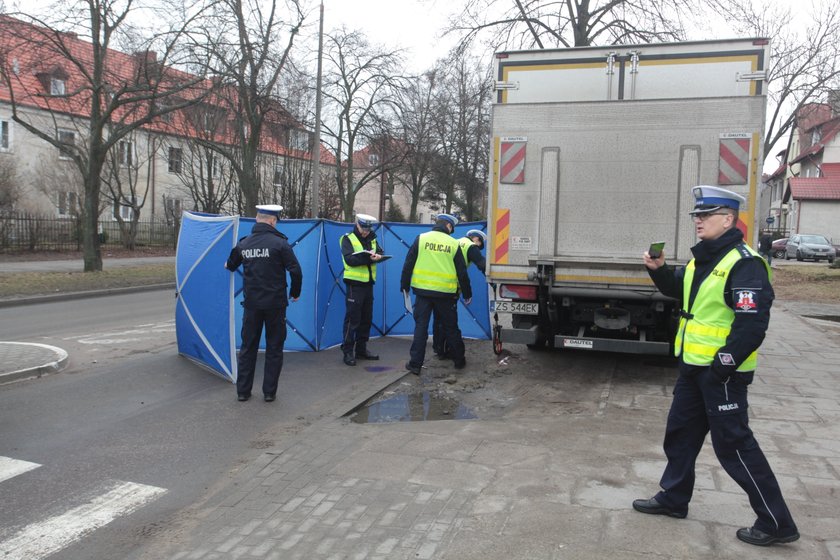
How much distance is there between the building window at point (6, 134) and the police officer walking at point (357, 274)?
119 feet

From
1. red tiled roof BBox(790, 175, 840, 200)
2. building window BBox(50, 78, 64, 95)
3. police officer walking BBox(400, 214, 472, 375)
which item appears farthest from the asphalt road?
red tiled roof BBox(790, 175, 840, 200)

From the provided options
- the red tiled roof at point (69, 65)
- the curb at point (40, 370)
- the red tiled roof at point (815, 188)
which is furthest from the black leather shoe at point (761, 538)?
the red tiled roof at point (815, 188)

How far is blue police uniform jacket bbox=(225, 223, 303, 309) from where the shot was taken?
6266 millimetres

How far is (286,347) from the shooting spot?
28.9ft

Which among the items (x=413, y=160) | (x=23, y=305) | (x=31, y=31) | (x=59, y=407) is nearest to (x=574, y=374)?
(x=59, y=407)

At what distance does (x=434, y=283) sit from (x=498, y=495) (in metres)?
3.92

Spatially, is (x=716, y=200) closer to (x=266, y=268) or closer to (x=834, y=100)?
(x=266, y=268)

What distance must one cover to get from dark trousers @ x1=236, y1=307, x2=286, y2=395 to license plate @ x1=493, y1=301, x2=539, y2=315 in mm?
2429

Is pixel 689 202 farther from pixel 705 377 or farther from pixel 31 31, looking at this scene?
pixel 31 31

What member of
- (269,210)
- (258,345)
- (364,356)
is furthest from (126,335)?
(269,210)

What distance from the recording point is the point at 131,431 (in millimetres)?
5488

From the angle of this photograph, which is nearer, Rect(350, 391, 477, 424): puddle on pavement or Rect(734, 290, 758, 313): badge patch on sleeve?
Rect(734, 290, 758, 313): badge patch on sleeve

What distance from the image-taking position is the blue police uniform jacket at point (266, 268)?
20.6 feet

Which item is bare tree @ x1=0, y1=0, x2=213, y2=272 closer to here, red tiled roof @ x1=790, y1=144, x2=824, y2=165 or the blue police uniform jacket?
the blue police uniform jacket
